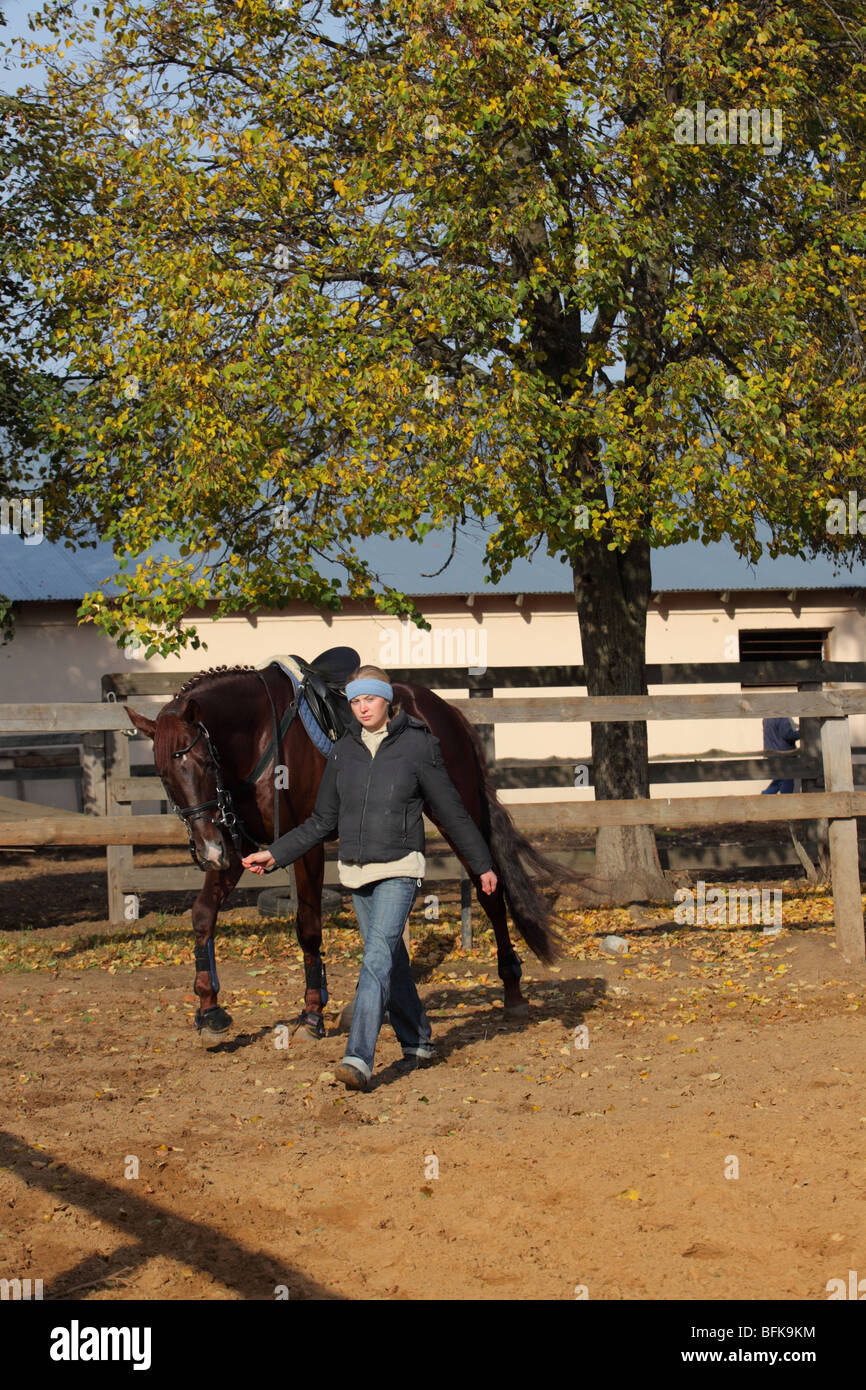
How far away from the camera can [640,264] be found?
34.3ft

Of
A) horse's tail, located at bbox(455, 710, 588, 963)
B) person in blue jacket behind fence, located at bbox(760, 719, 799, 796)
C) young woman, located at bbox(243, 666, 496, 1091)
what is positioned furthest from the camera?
person in blue jacket behind fence, located at bbox(760, 719, 799, 796)

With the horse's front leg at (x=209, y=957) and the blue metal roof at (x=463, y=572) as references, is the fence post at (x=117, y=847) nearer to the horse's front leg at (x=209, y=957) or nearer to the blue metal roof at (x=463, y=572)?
the horse's front leg at (x=209, y=957)

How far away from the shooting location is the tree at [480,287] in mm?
9406

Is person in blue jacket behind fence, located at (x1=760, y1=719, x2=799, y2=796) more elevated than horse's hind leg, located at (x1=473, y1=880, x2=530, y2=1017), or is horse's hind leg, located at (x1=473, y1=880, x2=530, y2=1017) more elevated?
person in blue jacket behind fence, located at (x1=760, y1=719, x2=799, y2=796)

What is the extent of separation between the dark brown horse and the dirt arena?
0.44m

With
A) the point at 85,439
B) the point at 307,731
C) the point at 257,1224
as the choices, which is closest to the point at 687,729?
the point at 85,439

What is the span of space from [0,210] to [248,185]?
9.90ft

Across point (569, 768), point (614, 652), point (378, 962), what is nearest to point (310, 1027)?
point (378, 962)

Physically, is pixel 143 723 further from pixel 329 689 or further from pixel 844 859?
pixel 844 859

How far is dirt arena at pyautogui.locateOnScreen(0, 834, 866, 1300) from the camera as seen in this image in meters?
3.89

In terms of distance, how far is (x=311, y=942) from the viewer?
7160 millimetres

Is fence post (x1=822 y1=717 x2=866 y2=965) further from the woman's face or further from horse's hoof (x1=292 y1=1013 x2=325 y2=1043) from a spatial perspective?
the woman's face

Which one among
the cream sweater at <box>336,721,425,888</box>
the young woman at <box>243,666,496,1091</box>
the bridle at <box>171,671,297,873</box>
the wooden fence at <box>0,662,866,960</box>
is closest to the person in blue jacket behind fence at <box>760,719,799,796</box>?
the wooden fence at <box>0,662,866,960</box>

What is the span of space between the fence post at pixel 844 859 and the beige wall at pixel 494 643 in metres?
10.1
